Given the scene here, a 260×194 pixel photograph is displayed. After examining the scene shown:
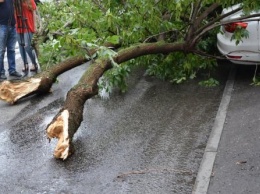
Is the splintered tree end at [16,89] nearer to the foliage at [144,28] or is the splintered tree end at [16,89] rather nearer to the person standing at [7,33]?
the foliage at [144,28]

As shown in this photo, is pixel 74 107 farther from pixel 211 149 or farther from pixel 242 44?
pixel 242 44

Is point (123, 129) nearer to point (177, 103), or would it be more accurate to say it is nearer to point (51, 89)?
point (177, 103)

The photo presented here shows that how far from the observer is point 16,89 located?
6641 mm

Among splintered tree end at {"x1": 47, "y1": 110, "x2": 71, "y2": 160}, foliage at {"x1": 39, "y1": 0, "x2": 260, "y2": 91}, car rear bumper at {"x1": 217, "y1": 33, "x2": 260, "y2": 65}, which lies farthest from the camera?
car rear bumper at {"x1": 217, "y1": 33, "x2": 260, "y2": 65}

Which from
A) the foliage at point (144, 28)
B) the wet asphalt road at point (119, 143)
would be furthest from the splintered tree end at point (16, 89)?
the foliage at point (144, 28)

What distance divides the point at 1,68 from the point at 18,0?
1.28m

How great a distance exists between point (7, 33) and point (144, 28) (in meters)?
2.83

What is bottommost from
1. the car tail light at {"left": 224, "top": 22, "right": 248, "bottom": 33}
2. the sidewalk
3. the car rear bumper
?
the sidewalk

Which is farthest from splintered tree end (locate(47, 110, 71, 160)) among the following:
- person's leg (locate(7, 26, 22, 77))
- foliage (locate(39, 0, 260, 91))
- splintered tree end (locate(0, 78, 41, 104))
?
person's leg (locate(7, 26, 22, 77))

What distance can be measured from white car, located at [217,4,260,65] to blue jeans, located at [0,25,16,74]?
153 inches

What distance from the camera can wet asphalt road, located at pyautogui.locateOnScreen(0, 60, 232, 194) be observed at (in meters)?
4.12

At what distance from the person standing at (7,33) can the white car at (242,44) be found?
3830 mm

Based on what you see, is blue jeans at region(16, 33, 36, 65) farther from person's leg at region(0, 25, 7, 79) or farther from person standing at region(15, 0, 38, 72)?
person's leg at region(0, 25, 7, 79)

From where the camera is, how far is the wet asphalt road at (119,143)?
13.5 ft
